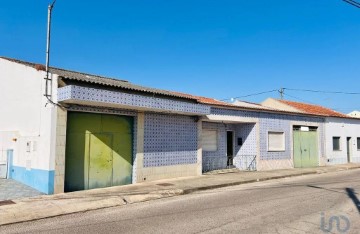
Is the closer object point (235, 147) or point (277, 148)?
point (235, 147)

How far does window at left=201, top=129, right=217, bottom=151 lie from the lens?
17.9 m

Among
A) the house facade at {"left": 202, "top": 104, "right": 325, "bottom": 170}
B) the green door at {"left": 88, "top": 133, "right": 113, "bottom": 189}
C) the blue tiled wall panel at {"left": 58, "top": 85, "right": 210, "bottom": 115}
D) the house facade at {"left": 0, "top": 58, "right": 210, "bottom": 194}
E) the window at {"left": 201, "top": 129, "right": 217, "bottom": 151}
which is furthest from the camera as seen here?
the house facade at {"left": 202, "top": 104, "right": 325, "bottom": 170}

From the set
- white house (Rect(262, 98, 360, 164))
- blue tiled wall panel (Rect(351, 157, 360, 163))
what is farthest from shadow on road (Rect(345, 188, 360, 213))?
blue tiled wall panel (Rect(351, 157, 360, 163))

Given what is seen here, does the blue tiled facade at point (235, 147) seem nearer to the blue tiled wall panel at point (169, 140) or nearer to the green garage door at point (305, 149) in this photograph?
the blue tiled wall panel at point (169, 140)

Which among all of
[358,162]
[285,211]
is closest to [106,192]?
[285,211]

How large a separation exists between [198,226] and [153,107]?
6671 millimetres

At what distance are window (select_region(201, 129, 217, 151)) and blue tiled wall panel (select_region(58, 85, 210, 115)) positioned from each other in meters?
2.87

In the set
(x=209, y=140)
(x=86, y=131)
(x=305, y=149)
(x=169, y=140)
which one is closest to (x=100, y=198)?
(x=86, y=131)

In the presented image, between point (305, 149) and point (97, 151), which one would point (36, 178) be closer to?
point (97, 151)

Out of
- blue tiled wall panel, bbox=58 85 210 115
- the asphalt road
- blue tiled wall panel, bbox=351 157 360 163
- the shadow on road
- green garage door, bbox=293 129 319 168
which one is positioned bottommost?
the asphalt road

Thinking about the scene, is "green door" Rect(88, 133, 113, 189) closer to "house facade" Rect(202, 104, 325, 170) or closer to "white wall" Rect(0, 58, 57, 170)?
"white wall" Rect(0, 58, 57, 170)

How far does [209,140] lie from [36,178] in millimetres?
9809

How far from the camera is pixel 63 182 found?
Answer: 10844 millimetres

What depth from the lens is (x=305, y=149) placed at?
2198 centimetres
